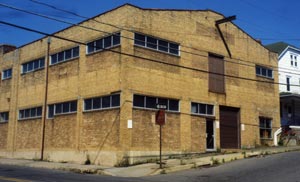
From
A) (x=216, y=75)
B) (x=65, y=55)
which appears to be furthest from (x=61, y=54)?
(x=216, y=75)

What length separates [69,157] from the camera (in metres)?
28.0

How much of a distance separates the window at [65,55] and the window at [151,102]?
6834 mm

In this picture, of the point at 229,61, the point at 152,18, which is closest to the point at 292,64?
the point at 229,61

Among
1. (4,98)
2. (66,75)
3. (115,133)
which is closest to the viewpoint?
(115,133)

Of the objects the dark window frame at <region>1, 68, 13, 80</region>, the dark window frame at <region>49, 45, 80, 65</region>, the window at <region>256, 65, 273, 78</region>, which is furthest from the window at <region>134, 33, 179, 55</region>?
the dark window frame at <region>1, 68, 13, 80</region>

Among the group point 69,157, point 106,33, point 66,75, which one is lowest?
point 69,157

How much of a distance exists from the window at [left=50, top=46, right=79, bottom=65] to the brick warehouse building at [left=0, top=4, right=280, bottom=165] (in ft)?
0.27

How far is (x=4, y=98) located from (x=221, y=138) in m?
20.4

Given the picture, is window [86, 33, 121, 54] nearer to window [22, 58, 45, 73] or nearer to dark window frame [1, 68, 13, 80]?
window [22, 58, 45, 73]

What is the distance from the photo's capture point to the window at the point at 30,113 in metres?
32.7

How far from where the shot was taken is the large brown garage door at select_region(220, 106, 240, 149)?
3069cm

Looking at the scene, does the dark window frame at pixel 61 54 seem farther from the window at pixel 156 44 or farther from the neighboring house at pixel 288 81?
the neighboring house at pixel 288 81

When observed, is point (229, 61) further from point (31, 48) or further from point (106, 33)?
point (31, 48)

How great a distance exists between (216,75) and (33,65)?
15155 mm
